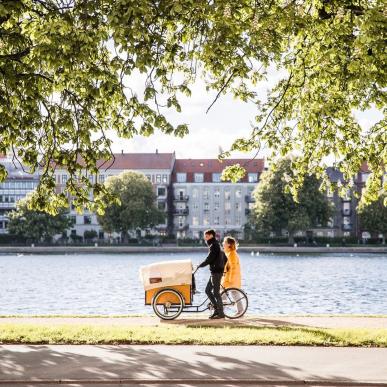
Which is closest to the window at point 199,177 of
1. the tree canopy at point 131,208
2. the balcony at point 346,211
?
the tree canopy at point 131,208

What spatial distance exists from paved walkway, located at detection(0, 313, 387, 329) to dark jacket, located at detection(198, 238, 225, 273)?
1120 mm

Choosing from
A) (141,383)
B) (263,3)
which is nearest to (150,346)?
(141,383)

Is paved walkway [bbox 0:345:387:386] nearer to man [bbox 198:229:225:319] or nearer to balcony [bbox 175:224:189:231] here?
man [bbox 198:229:225:319]

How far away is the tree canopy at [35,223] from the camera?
11027 cm

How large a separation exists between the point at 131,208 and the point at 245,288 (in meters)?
65.9

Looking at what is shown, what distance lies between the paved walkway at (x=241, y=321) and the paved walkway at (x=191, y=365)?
3738 millimetres

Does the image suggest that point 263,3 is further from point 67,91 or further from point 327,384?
point 327,384

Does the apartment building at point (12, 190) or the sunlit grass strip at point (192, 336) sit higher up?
the apartment building at point (12, 190)

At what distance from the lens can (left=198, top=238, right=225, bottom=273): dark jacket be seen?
15.7m

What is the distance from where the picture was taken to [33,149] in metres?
13.5

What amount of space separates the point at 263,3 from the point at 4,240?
107997mm

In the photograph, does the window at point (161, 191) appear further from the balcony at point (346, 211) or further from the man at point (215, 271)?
the man at point (215, 271)

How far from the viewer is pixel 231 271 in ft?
54.6

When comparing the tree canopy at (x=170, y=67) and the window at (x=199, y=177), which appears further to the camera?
the window at (x=199, y=177)
